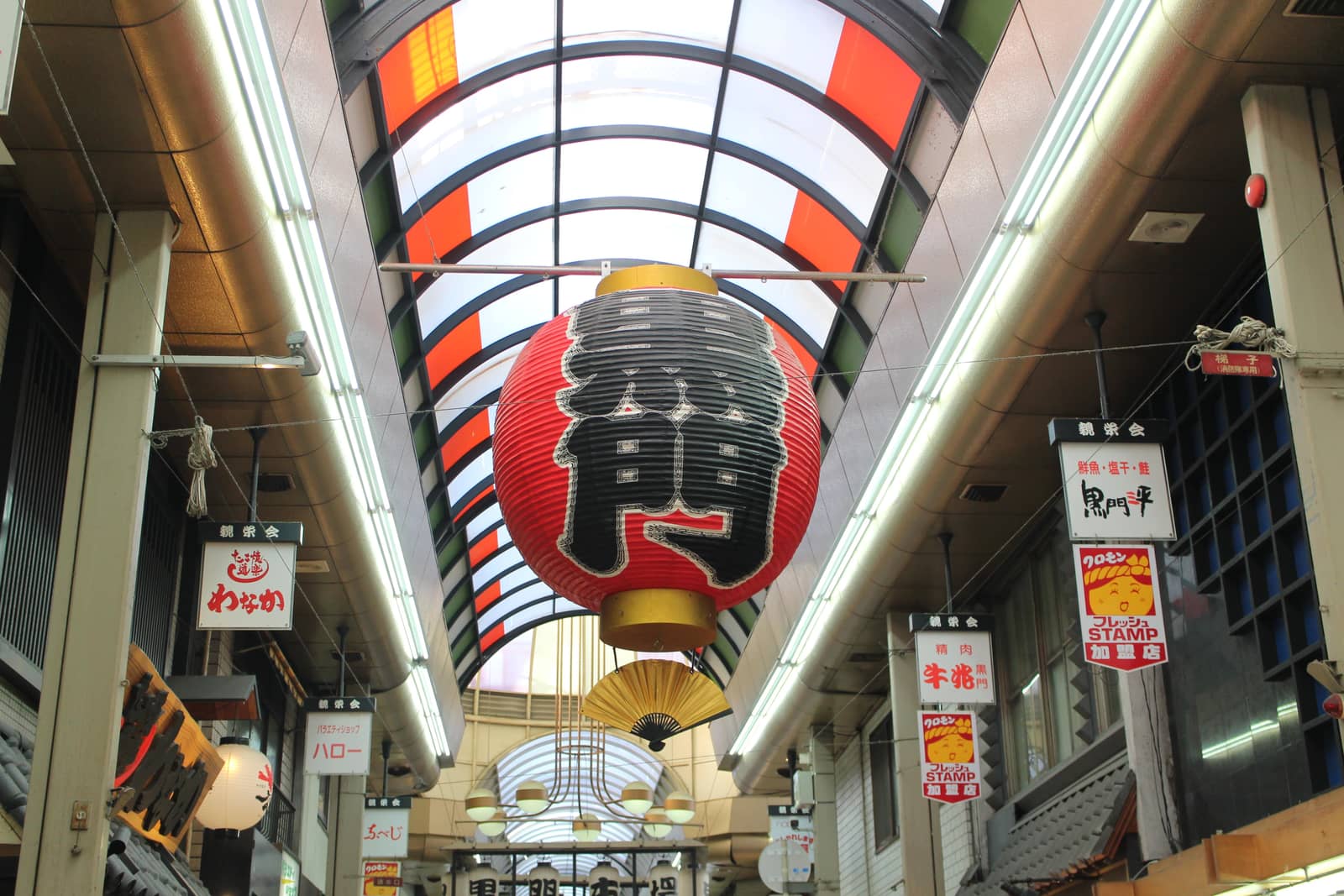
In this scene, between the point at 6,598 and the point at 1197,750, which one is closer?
the point at 6,598

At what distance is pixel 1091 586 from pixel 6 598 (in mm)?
6175

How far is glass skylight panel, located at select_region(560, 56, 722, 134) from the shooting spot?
1252 centimetres

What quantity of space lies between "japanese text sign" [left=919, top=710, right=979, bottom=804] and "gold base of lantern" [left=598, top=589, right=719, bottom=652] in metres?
6.54

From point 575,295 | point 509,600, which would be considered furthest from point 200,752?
point 509,600

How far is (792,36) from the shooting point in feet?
37.8

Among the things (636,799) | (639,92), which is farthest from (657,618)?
(636,799)

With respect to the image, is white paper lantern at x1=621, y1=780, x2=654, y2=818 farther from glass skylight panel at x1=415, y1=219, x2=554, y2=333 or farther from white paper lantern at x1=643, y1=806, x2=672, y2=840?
glass skylight panel at x1=415, y1=219, x2=554, y2=333

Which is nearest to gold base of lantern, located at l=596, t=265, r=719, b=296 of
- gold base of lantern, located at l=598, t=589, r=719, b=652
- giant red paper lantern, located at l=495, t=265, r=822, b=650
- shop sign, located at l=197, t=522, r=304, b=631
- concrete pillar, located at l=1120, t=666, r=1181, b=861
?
giant red paper lantern, located at l=495, t=265, r=822, b=650

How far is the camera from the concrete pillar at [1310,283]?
19.8 feet

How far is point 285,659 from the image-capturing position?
51.3ft

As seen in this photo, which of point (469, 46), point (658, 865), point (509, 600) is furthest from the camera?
point (658, 865)

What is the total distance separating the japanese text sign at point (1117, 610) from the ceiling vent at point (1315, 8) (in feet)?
9.85

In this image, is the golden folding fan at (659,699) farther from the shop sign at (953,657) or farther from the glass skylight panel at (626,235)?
the glass skylight panel at (626,235)

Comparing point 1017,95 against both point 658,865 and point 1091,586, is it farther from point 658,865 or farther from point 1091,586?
point 658,865
